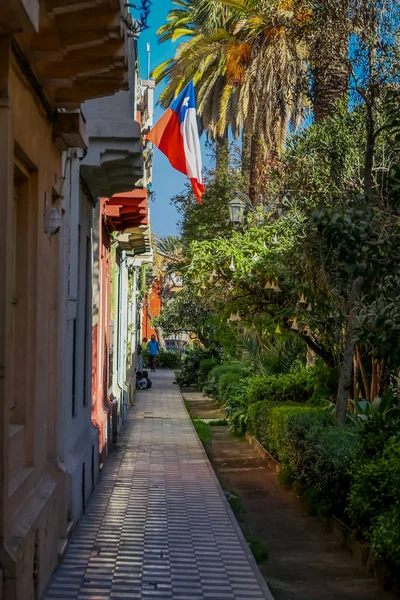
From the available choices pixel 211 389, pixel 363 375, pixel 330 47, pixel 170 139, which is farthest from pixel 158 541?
pixel 211 389

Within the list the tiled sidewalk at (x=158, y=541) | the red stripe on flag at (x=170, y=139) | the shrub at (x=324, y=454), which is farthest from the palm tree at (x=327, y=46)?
the tiled sidewalk at (x=158, y=541)

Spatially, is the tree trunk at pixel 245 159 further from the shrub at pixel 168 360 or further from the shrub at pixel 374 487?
the shrub at pixel 168 360

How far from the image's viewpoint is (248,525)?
444 inches

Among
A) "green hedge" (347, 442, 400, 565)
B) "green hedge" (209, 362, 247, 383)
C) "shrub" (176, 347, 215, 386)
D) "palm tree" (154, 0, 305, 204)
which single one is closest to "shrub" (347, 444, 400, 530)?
"green hedge" (347, 442, 400, 565)

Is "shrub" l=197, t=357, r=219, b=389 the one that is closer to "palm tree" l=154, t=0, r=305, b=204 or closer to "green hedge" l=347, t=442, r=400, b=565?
"palm tree" l=154, t=0, r=305, b=204

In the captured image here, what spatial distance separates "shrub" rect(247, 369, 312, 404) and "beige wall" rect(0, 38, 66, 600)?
32.7 feet

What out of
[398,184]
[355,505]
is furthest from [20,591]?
[398,184]

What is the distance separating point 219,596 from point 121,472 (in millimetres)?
6904

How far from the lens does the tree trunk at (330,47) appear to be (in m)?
11.9

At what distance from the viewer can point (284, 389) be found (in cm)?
1816

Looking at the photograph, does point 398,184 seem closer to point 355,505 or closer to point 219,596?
point 355,505

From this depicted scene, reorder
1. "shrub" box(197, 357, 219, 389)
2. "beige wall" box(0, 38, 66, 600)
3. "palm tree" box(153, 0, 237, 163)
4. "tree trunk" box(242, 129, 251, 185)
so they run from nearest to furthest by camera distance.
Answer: "beige wall" box(0, 38, 66, 600), "palm tree" box(153, 0, 237, 163), "tree trunk" box(242, 129, 251, 185), "shrub" box(197, 357, 219, 389)

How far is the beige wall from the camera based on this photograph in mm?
5266

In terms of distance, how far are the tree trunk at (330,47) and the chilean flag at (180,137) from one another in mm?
3468
